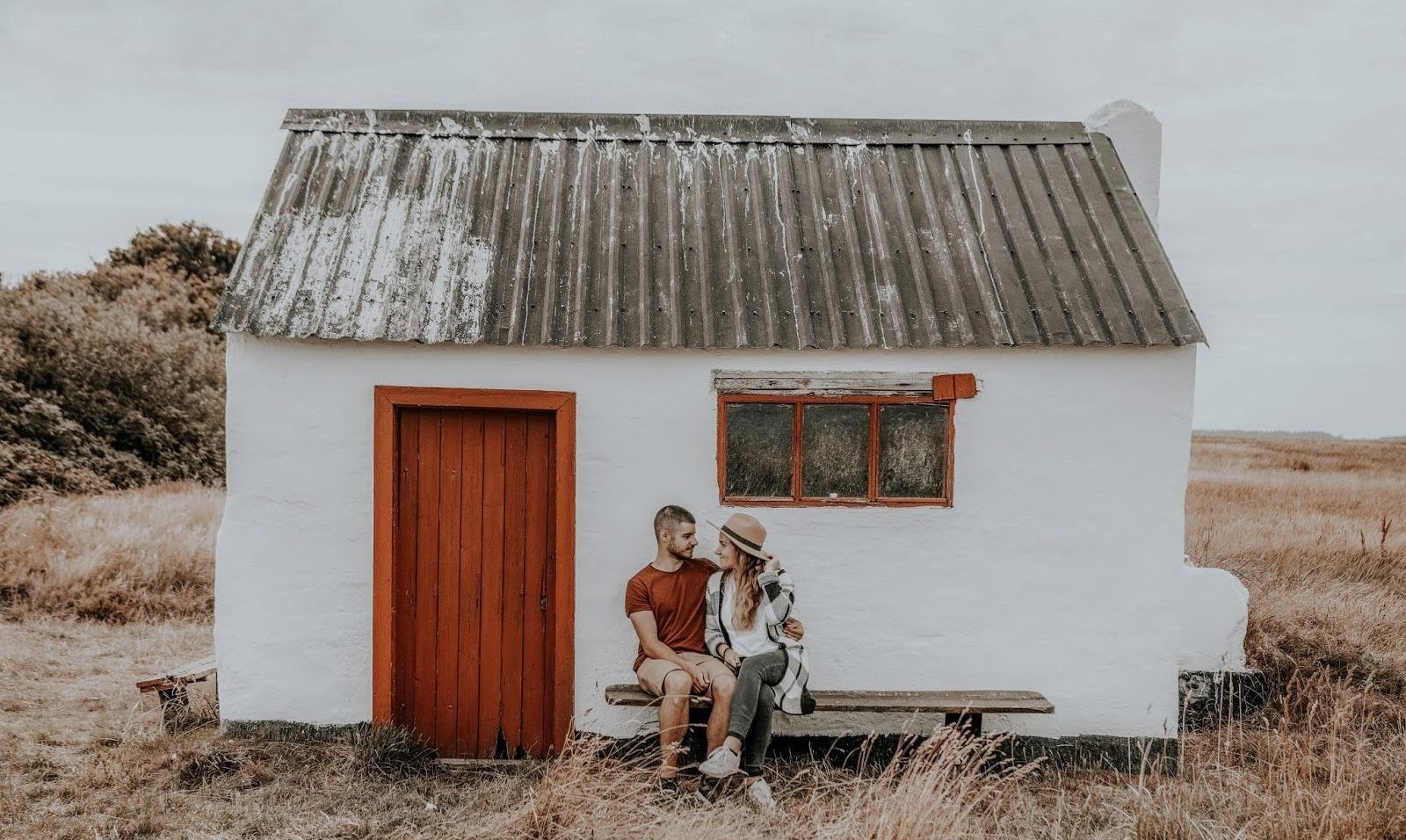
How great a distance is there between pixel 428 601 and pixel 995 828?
355 cm

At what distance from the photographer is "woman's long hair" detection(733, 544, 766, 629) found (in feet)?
18.6

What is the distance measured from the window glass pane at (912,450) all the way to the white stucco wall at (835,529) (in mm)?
123

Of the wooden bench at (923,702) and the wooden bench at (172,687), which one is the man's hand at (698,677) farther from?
the wooden bench at (172,687)

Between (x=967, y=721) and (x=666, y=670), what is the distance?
6.11ft

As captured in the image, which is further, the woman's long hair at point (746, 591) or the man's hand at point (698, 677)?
the woman's long hair at point (746, 591)

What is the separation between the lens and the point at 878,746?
249 inches

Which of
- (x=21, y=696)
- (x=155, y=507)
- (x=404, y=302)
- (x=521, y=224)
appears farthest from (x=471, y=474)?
(x=155, y=507)

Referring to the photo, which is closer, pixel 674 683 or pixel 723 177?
pixel 674 683

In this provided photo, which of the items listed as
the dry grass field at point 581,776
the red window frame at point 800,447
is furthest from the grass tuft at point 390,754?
the red window frame at point 800,447

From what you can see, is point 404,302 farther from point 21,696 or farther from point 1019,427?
point 21,696

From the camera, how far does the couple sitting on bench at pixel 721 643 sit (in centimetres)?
548

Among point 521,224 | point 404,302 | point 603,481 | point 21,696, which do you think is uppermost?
point 521,224

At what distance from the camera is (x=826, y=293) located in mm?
6293

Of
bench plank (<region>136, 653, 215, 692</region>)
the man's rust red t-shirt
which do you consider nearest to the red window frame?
the man's rust red t-shirt
